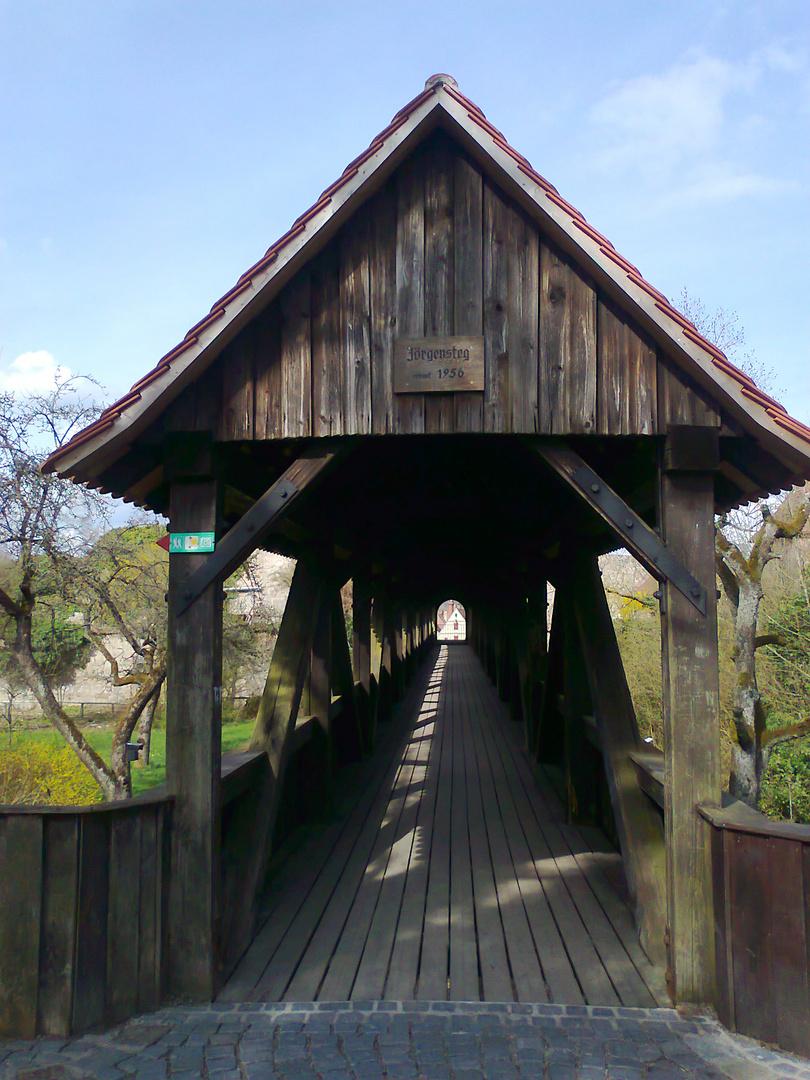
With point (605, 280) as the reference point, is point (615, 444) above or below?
below

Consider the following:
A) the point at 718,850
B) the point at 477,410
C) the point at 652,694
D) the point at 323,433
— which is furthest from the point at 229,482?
the point at 652,694

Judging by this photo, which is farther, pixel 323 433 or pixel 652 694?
pixel 652 694

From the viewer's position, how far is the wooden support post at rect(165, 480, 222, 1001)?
134 inches

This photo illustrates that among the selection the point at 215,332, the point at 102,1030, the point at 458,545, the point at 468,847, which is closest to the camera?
the point at 102,1030

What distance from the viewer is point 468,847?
18.5ft

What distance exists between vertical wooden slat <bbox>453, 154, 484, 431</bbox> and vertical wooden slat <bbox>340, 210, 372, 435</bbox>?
1.48 feet

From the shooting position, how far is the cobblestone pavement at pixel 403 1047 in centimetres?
277

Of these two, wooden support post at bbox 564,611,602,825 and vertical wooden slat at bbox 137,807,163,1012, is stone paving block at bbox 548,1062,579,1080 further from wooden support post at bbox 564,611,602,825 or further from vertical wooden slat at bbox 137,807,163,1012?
wooden support post at bbox 564,611,602,825

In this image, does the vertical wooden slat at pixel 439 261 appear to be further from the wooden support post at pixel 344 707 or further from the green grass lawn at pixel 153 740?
the green grass lawn at pixel 153 740

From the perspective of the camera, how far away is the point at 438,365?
3.66 m

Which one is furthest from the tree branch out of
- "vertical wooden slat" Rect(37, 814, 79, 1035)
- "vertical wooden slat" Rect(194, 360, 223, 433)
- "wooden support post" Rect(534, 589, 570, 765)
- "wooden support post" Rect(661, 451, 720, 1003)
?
"vertical wooden slat" Rect(37, 814, 79, 1035)

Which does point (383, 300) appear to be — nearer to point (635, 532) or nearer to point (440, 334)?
point (440, 334)

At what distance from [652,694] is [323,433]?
1574 centimetres

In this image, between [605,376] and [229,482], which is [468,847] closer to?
[229,482]
